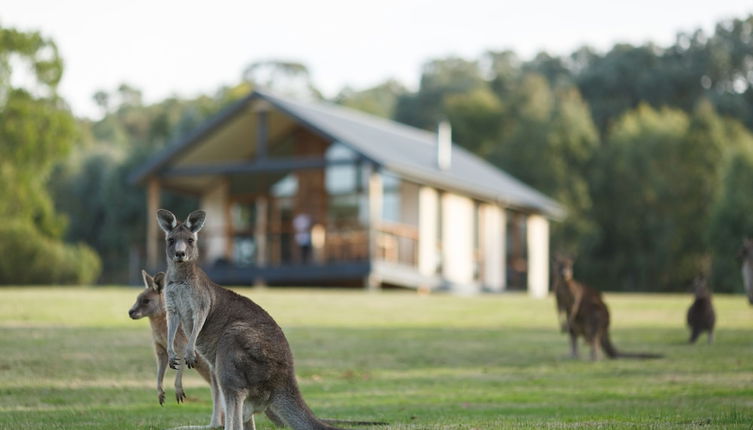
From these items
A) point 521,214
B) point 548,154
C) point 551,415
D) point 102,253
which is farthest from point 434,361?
point 102,253

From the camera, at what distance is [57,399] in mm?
11719

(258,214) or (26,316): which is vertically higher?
(258,214)

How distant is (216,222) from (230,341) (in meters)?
33.0

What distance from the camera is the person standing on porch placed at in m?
37.1

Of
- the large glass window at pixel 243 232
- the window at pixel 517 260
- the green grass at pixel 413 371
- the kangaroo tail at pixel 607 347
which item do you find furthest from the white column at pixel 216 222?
the kangaroo tail at pixel 607 347

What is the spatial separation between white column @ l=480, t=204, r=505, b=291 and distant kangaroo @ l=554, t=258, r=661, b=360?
2572 centimetres

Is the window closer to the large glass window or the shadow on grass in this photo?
the large glass window

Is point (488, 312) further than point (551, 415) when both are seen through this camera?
Yes

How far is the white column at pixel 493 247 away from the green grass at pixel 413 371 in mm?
18158

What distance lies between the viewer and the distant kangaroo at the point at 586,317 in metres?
15.6

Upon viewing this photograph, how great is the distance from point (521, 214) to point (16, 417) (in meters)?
36.6

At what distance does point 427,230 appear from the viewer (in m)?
38.2

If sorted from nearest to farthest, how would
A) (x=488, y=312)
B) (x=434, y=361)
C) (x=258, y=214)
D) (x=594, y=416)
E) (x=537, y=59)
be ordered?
(x=594, y=416), (x=434, y=361), (x=488, y=312), (x=258, y=214), (x=537, y=59)

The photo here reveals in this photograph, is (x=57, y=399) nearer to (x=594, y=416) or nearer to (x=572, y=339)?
(x=594, y=416)
